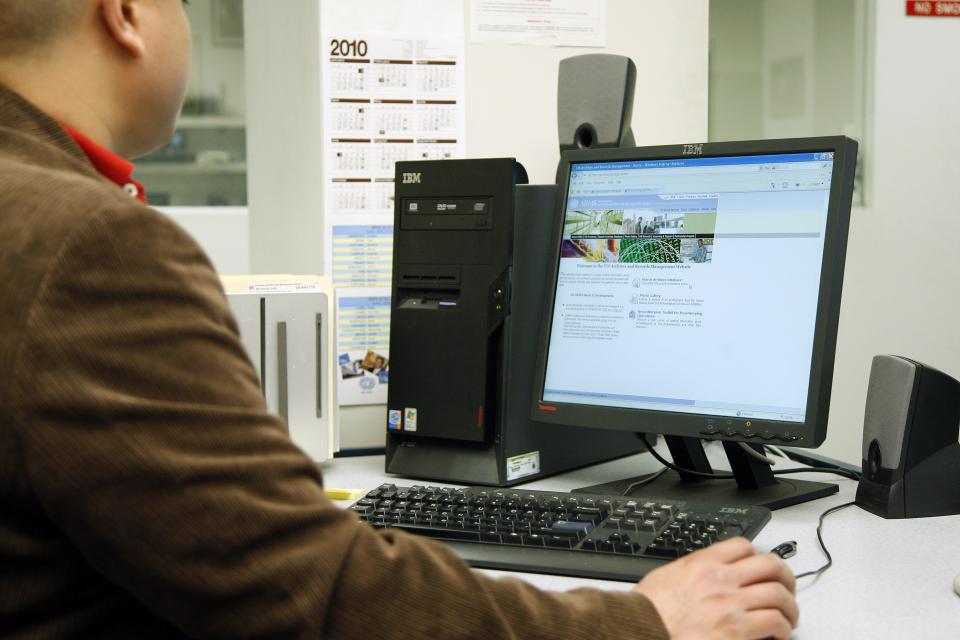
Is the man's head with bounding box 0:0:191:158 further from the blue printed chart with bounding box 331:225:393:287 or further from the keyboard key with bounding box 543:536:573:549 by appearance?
the blue printed chart with bounding box 331:225:393:287

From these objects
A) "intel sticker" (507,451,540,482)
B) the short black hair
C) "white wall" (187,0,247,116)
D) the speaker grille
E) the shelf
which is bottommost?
"intel sticker" (507,451,540,482)

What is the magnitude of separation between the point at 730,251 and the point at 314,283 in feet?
2.01

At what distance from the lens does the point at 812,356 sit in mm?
1079

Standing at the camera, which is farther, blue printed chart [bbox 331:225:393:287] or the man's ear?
blue printed chart [bbox 331:225:393:287]

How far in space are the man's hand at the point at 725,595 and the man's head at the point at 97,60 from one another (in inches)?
21.1

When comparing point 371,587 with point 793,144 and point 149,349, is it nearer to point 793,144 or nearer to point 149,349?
point 149,349

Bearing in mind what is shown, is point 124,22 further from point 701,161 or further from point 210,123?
point 210,123

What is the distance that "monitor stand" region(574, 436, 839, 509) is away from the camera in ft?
3.79

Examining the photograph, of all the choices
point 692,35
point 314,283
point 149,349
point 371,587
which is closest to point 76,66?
point 149,349

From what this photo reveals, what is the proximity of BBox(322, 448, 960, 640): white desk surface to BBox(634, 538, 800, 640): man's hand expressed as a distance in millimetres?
52

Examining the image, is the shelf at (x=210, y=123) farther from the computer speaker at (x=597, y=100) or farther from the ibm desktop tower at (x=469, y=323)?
the ibm desktop tower at (x=469, y=323)

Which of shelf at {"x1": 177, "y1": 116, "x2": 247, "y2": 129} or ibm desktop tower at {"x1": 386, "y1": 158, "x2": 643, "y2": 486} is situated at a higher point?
shelf at {"x1": 177, "y1": 116, "x2": 247, "y2": 129}

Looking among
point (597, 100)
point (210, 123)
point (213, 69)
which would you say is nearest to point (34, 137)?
point (597, 100)

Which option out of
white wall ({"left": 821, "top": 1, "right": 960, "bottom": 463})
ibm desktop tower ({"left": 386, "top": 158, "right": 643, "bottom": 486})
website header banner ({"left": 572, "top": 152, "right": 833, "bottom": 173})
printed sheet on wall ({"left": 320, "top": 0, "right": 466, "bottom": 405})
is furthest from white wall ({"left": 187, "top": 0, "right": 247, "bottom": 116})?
website header banner ({"left": 572, "top": 152, "right": 833, "bottom": 173})
